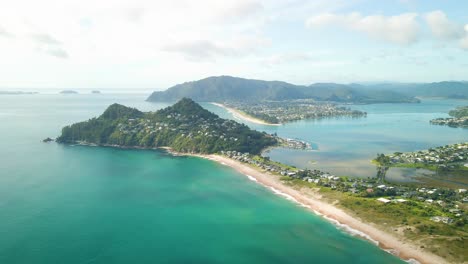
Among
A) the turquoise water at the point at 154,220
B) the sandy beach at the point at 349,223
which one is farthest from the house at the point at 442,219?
the turquoise water at the point at 154,220

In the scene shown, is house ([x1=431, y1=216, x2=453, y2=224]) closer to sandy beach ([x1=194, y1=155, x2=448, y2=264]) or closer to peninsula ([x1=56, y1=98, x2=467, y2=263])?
peninsula ([x1=56, y1=98, x2=467, y2=263])

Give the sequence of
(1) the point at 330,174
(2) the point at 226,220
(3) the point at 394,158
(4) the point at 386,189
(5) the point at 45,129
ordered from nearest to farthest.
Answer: (2) the point at 226,220 → (4) the point at 386,189 → (1) the point at 330,174 → (3) the point at 394,158 → (5) the point at 45,129

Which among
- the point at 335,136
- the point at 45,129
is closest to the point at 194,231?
the point at 335,136

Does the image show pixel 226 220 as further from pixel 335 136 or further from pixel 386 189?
pixel 335 136

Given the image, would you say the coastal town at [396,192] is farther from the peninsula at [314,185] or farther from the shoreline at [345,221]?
the shoreline at [345,221]

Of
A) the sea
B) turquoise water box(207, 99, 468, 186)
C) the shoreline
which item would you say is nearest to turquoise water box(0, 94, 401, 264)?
the sea

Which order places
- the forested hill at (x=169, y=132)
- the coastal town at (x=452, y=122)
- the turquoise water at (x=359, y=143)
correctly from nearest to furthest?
the turquoise water at (x=359, y=143), the forested hill at (x=169, y=132), the coastal town at (x=452, y=122)
